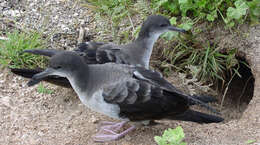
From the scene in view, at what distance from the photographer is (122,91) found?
3.65m

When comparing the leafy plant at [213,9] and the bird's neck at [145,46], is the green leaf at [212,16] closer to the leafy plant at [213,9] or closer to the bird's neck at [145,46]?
the leafy plant at [213,9]

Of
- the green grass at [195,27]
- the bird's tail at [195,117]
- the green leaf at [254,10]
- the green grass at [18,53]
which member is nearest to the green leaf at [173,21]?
the green grass at [195,27]

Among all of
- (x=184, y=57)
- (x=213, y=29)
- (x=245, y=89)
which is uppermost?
(x=213, y=29)

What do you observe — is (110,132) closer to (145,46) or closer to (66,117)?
(66,117)

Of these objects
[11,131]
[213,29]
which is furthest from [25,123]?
[213,29]

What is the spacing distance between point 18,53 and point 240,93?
3.05 m

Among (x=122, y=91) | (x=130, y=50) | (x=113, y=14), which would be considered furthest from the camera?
(x=113, y=14)

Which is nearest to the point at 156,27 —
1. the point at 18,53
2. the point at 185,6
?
the point at 185,6

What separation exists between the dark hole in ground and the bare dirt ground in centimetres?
3

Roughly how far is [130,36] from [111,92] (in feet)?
6.12

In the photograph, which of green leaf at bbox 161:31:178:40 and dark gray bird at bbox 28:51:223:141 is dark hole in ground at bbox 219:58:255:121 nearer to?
green leaf at bbox 161:31:178:40

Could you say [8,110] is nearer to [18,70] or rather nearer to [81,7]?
[18,70]

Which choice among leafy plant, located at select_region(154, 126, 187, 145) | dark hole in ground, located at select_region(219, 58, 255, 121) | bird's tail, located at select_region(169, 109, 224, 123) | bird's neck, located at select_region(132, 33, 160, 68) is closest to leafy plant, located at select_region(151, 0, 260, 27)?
bird's neck, located at select_region(132, 33, 160, 68)

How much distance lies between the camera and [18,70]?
13.9ft
